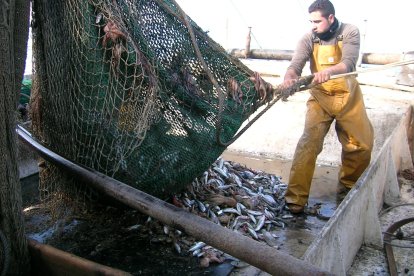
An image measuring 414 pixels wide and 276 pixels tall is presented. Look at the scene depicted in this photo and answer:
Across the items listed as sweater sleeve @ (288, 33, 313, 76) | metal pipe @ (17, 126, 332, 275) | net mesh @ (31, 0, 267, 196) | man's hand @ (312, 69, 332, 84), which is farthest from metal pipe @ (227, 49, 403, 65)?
metal pipe @ (17, 126, 332, 275)

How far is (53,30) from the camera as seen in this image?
3.56m

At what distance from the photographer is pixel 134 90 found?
11.2ft

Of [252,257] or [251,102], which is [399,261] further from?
[252,257]

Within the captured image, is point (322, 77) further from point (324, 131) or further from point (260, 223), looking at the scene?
point (260, 223)

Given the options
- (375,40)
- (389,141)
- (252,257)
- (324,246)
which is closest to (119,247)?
(324,246)

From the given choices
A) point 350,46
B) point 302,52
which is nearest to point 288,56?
point 302,52

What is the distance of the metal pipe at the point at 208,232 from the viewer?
217cm

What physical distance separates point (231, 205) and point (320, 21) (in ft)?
8.69

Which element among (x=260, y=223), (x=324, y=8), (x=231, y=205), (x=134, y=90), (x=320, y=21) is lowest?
(x=260, y=223)

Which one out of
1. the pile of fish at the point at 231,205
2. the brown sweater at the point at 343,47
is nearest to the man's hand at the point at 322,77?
the brown sweater at the point at 343,47

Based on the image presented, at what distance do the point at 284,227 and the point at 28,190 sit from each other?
390cm

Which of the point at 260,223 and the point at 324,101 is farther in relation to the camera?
the point at 324,101

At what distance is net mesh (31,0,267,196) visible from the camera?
3.40 m

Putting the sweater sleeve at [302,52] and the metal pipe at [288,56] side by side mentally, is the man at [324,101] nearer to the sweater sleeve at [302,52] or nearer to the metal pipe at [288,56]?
the sweater sleeve at [302,52]
